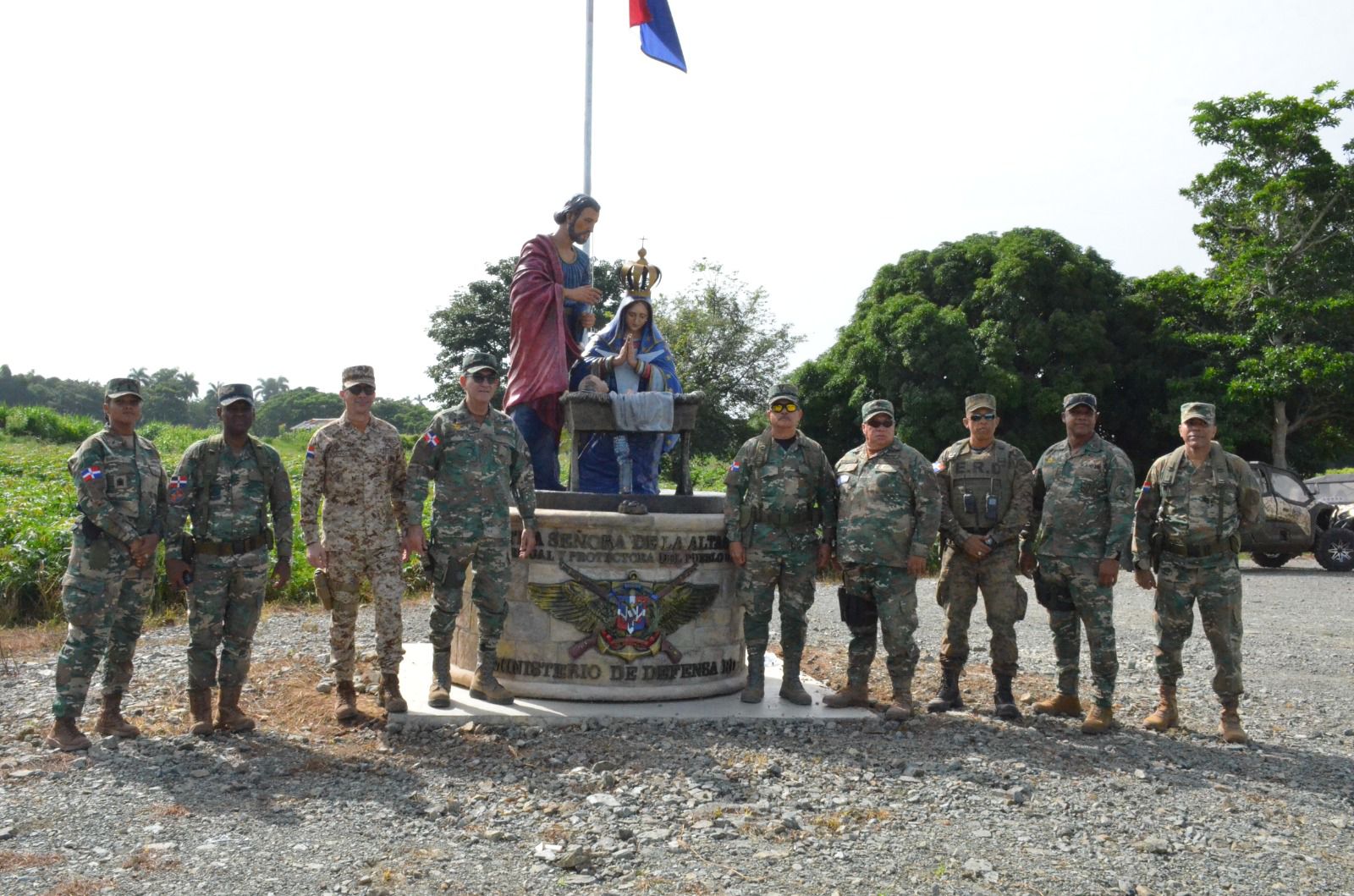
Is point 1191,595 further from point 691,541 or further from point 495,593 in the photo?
point 495,593

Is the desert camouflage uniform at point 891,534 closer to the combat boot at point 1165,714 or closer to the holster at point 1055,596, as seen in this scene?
the holster at point 1055,596

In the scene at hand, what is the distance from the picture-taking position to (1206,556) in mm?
6207

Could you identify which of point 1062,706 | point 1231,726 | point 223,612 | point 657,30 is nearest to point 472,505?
point 223,612

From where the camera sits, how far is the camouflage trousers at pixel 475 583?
6148 mm

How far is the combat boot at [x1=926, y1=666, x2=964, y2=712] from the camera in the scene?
677 cm

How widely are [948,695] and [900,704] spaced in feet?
1.94

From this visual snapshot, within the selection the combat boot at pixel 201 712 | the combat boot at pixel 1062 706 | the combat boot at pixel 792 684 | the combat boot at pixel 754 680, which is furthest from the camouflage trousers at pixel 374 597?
the combat boot at pixel 1062 706

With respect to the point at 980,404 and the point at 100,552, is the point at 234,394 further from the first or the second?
the point at 980,404

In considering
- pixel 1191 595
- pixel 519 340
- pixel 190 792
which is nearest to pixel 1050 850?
pixel 1191 595

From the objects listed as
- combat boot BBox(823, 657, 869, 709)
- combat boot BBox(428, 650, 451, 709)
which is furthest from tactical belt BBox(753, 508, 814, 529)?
combat boot BBox(428, 650, 451, 709)

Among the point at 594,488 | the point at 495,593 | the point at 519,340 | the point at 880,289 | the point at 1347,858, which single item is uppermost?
the point at 880,289

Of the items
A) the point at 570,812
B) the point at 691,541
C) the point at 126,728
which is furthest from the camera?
the point at 691,541

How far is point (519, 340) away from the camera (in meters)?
7.52

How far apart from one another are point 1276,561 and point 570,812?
57.1ft
